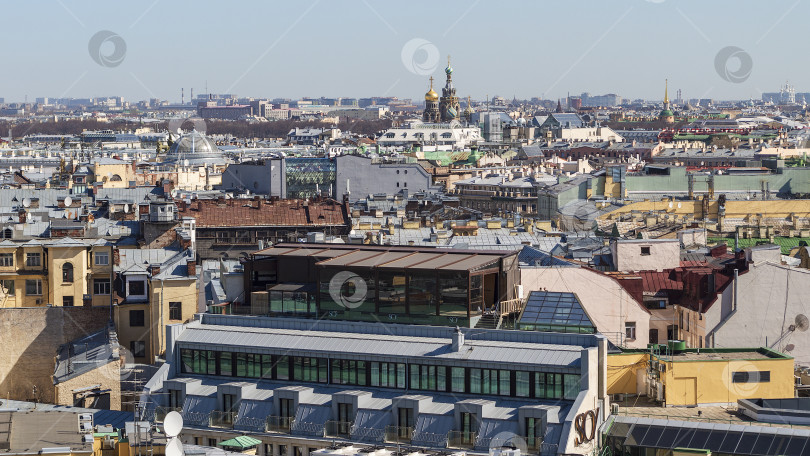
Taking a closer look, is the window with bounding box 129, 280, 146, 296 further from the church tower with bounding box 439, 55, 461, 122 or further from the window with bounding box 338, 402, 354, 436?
the church tower with bounding box 439, 55, 461, 122

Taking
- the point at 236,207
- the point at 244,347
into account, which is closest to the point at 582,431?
the point at 244,347

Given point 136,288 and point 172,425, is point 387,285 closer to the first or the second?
point 172,425

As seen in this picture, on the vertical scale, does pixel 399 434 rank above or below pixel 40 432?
below

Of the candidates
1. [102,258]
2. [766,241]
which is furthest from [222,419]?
[766,241]

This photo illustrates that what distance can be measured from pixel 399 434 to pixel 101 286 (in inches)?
525

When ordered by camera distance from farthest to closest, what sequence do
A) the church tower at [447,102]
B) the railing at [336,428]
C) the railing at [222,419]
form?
the church tower at [447,102]
the railing at [222,419]
the railing at [336,428]

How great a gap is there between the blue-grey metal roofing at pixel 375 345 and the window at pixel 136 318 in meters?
5.05

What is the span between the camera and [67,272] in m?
32.6

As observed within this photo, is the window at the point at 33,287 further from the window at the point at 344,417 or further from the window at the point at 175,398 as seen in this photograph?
the window at the point at 344,417

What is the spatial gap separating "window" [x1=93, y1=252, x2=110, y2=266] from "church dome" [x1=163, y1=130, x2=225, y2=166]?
60.5 m

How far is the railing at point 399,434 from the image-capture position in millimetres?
19922

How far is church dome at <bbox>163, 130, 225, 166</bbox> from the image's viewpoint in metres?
94.7

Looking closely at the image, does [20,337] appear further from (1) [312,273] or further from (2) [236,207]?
(2) [236,207]

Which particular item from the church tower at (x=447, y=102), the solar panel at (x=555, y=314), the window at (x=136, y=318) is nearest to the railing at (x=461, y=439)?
the solar panel at (x=555, y=314)
